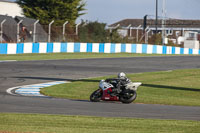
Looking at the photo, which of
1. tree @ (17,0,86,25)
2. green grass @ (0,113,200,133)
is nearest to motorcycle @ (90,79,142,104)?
green grass @ (0,113,200,133)

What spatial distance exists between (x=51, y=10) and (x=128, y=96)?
4749 cm

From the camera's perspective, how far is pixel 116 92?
48.5ft

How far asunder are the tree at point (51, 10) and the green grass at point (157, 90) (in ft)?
127

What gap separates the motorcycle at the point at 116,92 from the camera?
1465cm

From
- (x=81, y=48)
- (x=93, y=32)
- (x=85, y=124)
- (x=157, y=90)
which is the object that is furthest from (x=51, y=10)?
(x=85, y=124)

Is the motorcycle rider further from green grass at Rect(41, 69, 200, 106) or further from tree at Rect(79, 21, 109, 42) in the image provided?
tree at Rect(79, 21, 109, 42)

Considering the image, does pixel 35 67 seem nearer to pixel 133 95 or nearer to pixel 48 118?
pixel 133 95

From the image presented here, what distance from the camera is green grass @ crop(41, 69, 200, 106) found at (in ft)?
51.9

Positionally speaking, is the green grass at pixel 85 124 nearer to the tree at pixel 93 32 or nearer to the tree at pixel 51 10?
the tree at pixel 93 32

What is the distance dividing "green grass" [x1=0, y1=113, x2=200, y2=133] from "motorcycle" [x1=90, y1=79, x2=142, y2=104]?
3.79m

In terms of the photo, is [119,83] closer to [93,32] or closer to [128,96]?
[128,96]

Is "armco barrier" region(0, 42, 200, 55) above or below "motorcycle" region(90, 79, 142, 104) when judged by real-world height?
above

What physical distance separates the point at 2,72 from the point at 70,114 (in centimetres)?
1359

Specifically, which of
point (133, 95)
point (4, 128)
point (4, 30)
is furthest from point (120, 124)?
point (4, 30)
